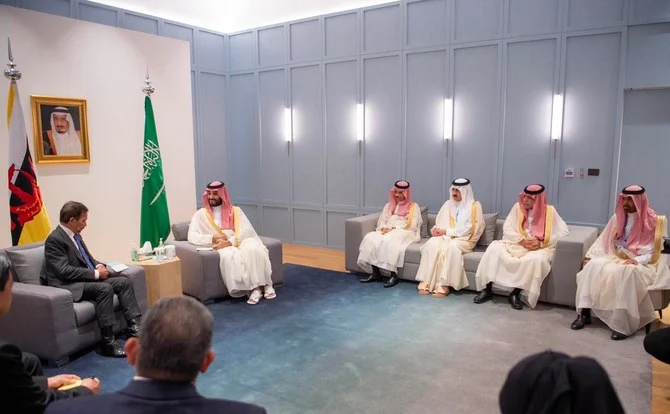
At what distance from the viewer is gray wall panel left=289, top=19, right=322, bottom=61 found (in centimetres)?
718

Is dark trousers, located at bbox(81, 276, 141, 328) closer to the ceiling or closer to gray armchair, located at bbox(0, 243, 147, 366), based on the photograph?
gray armchair, located at bbox(0, 243, 147, 366)

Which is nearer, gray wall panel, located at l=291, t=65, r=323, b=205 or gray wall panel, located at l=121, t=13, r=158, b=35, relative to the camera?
gray wall panel, located at l=121, t=13, r=158, b=35

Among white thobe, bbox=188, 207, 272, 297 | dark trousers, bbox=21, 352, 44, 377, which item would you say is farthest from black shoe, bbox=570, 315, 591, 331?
dark trousers, bbox=21, 352, 44, 377

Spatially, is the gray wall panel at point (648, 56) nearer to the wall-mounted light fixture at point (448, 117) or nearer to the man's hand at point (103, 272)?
the wall-mounted light fixture at point (448, 117)

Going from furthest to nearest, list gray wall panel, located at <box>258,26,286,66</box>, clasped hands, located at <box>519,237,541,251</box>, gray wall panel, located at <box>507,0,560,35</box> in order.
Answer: gray wall panel, located at <box>258,26,286,66</box>, gray wall panel, located at <box>507,0,560,35</box>, clasped hands, located at <box>519,237,541,251</box>

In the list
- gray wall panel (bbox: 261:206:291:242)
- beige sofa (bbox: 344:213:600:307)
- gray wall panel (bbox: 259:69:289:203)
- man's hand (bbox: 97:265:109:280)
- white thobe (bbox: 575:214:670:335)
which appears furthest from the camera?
gray wall panel (bbox: 261:206:291:242)

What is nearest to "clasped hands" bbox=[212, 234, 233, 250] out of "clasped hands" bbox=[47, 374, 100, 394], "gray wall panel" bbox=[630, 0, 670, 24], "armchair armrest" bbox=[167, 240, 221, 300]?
"armchair armrest" bbox=[167, 240, 221, 300]

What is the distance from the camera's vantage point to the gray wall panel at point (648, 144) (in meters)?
5.20

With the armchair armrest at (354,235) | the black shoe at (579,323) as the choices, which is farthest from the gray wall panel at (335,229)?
the black shoe at (579,323)

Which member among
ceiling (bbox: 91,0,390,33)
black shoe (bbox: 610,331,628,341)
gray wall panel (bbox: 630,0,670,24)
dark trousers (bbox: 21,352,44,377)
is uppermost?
ceiling (bbox: 91,0,390,33)

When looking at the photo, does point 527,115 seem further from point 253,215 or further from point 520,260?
point 253,215

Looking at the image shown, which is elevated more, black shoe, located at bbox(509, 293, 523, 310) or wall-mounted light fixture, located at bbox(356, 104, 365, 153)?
wall-mounted light fixture, located at bbox(356, 104, 365, 153)

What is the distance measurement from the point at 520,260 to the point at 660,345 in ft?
6.55

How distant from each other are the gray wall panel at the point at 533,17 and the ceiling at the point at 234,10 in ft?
5.54
